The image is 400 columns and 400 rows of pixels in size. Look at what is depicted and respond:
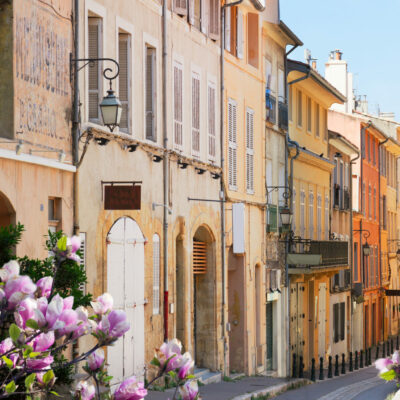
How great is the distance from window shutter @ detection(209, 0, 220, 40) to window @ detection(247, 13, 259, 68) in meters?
3.38

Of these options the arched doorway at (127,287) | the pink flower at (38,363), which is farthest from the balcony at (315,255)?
the pink flower at (38,363)

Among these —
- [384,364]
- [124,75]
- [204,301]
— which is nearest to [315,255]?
[204,301]

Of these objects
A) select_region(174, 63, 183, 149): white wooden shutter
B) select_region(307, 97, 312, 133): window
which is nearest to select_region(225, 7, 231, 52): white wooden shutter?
select_region(174, 63, 183, 149): white wooden shutter

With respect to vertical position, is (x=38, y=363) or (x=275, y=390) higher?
(x=38, y=363)

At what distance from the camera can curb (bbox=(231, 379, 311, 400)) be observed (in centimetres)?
2079

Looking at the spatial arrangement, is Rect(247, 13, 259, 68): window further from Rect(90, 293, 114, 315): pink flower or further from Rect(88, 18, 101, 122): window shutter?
Rect(90, 293, 114, 315): pink flower

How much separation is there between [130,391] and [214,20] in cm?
1972

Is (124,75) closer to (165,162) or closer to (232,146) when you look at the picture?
(165,162)

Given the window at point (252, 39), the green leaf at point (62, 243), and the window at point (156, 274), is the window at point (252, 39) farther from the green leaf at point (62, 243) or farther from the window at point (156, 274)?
the green leaf at point (62, 243)

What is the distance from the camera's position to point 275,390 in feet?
77.2

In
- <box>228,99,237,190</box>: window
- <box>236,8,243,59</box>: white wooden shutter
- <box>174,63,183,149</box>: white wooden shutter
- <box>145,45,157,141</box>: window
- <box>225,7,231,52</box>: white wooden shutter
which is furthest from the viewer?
<box>236,8,243,59</box>: white wooden shutter

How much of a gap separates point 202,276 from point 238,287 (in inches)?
83.0

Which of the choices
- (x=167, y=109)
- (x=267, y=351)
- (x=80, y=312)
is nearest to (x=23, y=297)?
(x=80, y=312)

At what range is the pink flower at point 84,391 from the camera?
18.0 feet
